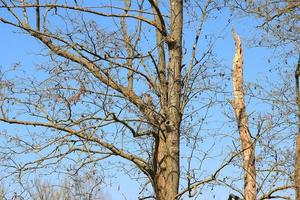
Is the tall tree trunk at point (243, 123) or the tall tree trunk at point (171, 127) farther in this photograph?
the tall tree trunk at point (243, 123)

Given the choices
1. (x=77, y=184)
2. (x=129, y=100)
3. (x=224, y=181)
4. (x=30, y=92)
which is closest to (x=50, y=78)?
(x=30, y=92)

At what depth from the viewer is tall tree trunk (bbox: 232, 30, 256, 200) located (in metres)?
11.7

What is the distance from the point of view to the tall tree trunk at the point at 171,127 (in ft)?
26.5

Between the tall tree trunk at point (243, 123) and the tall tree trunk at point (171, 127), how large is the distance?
3407 millimetres

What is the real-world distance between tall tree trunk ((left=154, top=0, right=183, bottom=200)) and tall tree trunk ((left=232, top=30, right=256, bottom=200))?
3407 mm

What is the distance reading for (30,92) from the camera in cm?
821

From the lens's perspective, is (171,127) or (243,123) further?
(243,123)

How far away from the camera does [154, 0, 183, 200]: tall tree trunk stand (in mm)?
8069

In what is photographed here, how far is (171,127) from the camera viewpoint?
8266 millimetres

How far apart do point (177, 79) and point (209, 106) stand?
72cm

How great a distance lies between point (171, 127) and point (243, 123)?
5.10 meters

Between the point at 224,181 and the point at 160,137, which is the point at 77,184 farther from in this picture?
the point at 224,181

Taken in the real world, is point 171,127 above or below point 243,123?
below

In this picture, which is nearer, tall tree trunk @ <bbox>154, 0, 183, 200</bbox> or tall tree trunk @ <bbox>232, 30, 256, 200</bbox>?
tall tree trunk @ <bbox>154, 0, 183, 200</bbox>
